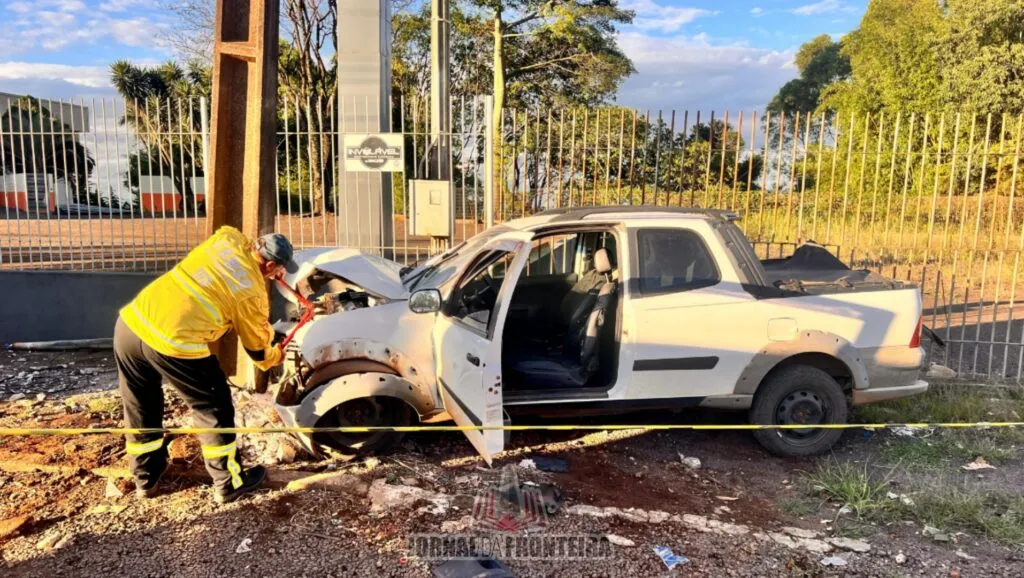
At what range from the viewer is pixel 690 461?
15.2ft

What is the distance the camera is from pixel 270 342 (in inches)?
155

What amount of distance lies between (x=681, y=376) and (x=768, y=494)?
0.89 m

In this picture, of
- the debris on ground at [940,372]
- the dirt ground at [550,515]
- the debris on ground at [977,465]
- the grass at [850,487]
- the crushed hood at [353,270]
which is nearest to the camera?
the dirt ground at [550,515]

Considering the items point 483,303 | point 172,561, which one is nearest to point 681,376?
point 483,303

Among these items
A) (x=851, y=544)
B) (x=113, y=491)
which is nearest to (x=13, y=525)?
(x=113, y=491)

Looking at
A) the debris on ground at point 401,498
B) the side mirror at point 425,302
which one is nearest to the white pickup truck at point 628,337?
the side mirror at point 425,302

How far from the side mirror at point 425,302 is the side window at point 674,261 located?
1.34m

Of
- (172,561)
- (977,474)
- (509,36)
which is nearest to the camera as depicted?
(172,561)

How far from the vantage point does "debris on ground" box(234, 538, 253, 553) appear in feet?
10.9

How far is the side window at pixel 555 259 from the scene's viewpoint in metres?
5.73

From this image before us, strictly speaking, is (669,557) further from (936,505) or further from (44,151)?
(44,151)

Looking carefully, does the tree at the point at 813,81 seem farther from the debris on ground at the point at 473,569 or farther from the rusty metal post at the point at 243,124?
the debris on ground at the point at 473,569

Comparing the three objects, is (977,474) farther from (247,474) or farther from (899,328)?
(247,474)

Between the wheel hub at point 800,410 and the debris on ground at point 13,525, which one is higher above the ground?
the wheel hub at point 800,410
